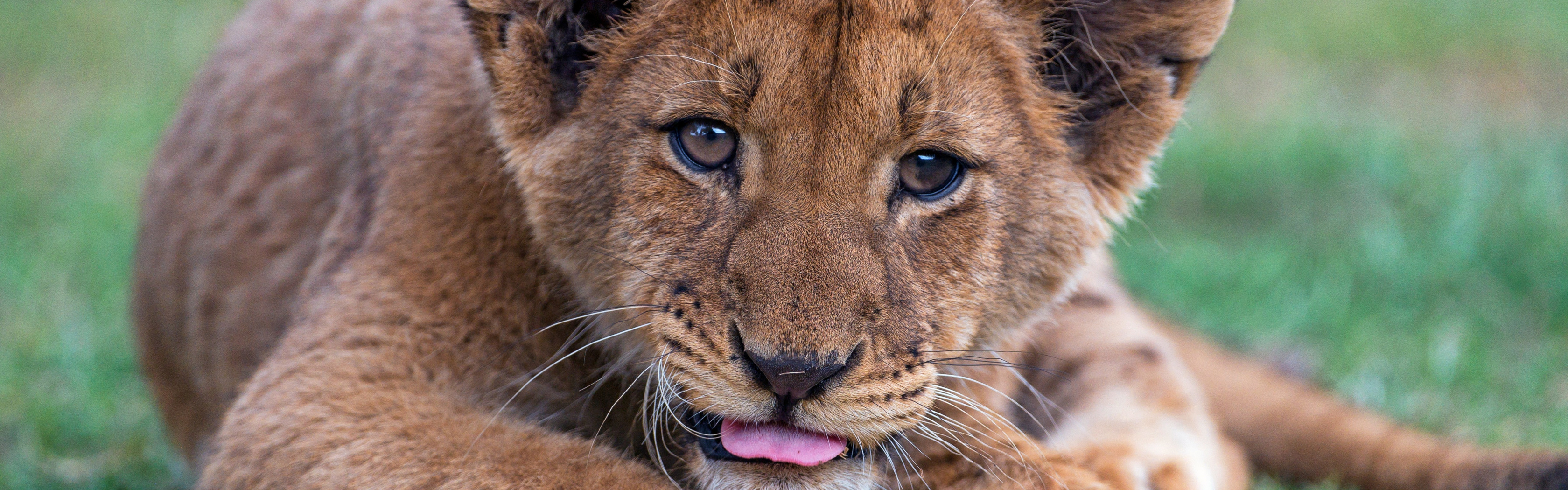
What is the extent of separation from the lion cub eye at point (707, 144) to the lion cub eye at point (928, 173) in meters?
0.37

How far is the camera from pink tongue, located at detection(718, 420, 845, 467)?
9.08ft

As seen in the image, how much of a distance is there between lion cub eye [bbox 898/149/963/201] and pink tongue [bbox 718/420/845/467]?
0.58 meters

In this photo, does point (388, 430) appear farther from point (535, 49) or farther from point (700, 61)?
point (700, 61)

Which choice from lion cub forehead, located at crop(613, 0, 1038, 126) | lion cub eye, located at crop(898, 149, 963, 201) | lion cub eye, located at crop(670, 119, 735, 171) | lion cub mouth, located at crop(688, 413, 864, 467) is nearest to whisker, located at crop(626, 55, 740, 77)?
lion cub forehead, located at crop(613, 0, 1038, 126)

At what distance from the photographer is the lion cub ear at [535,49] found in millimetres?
3092

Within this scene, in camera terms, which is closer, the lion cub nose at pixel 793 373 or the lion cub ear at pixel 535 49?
the lion cub nose at pixel 793 373

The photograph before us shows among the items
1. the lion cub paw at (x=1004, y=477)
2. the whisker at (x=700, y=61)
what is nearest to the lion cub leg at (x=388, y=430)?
the lion cub paw at (x=1004, y=477)

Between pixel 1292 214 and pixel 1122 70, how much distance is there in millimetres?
4823

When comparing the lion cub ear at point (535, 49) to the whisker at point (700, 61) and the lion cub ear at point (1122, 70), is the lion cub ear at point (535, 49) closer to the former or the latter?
the whisker at point (700, 61)

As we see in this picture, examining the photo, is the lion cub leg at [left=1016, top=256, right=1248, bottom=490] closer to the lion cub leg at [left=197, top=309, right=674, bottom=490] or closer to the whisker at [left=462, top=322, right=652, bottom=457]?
the whisker at [left=462, top=322, right=652, bottom=457]

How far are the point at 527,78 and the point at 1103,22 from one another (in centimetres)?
133

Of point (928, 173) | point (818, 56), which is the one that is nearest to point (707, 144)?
point (818, 56)

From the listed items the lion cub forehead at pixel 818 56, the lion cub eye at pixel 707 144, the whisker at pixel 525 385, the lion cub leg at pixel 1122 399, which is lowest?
the lion cub leg at pixel 1122 399

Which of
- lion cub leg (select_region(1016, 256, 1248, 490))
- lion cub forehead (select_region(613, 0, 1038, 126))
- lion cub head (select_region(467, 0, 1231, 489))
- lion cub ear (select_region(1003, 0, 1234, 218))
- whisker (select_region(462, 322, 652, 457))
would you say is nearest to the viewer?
lion cub head (select_region(467, 0, 1231, 489))
